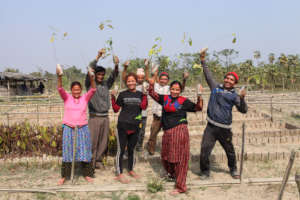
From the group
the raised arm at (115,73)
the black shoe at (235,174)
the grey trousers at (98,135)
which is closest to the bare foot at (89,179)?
the grey trousers at (98,135)

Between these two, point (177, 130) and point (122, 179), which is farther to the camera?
point (122, 179)

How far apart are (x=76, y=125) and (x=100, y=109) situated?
1.69 feet

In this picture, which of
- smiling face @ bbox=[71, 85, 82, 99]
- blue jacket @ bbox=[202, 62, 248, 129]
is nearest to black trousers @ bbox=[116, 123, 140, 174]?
smiling face @ bbox=[71, 85, 82, 99]

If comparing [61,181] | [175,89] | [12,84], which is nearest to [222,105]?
[175,89]

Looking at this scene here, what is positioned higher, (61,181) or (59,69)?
(59,69)

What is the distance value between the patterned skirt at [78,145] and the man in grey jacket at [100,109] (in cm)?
34

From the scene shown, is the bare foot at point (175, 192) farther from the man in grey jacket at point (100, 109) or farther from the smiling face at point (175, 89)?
the man in grey jacket at point (100, 109)

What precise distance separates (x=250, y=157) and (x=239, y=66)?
24980 mm

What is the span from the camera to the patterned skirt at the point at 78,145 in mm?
3445

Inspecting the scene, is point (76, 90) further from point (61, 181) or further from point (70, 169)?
point (61, 181)

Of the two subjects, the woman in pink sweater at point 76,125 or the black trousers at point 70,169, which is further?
the black trousers at point 70,169

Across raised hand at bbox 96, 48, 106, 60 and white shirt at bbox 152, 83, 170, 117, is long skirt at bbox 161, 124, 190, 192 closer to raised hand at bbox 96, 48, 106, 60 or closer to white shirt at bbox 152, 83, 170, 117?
white shirt at bbox 152, 83, 170, 117

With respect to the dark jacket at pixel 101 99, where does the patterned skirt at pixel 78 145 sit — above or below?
below

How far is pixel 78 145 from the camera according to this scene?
11.5ft
